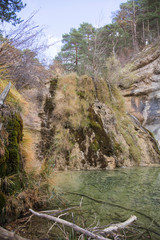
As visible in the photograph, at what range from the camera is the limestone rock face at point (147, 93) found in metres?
12.1

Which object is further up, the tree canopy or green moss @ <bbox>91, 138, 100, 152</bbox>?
the tree canopy

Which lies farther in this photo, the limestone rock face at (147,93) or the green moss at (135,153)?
the limestone rock face at (147,93)

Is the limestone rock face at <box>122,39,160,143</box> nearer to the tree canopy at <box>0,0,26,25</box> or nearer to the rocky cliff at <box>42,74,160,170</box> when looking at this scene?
the rocky cliff at <box>42,74,160,170</box>

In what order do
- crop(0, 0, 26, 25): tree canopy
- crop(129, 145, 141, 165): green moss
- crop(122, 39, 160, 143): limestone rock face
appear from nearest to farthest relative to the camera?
crop(0, 0, 26, 25): tree canopy < crop(129, 145, 141, 165): green moss < crop(122, 39, 160, 143): limestone rock face

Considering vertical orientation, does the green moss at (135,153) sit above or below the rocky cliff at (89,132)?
below

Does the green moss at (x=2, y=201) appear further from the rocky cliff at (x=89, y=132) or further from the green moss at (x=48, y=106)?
the green moss at (x=48, y=106)

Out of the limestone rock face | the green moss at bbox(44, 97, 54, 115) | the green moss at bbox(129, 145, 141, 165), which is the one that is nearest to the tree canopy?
the green moss at bbox(44, 97, 54, 115)

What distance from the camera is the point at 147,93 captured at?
12.6m

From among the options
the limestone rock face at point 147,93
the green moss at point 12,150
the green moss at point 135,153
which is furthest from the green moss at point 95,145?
the limestone rock face at point 147,93

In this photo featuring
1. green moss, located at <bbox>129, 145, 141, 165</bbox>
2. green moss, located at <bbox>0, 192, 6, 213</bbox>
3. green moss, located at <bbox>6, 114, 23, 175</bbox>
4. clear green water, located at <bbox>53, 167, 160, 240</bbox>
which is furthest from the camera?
green moss, located at <bbox>129, 145, 141, 165</bbox>

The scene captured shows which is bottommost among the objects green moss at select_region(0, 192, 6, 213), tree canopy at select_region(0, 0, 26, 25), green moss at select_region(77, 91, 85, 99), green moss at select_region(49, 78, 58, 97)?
green moss at select_region(0, 192, 6, 213)

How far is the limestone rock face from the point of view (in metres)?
12.1

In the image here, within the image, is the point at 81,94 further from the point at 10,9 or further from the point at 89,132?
the point at 10,9

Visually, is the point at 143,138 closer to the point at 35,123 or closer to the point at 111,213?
the point at 35,123
